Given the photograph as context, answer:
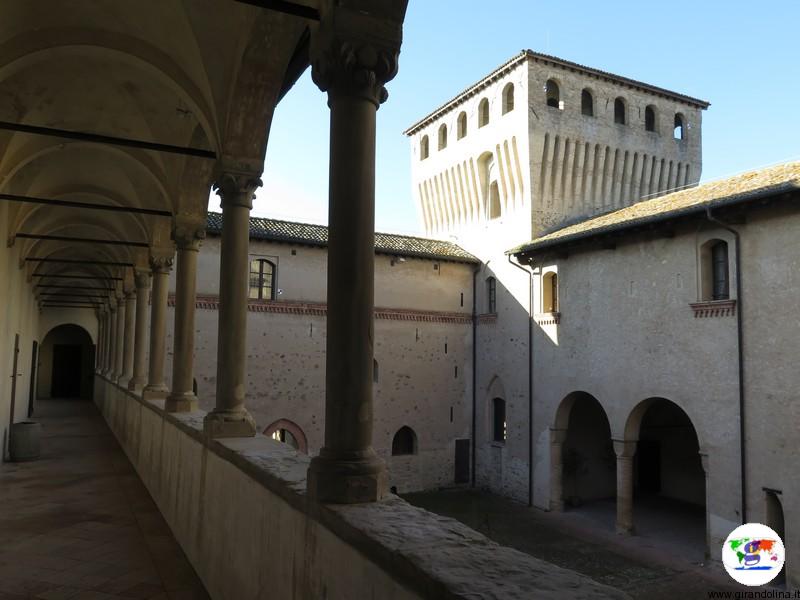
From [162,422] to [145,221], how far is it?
5369mm

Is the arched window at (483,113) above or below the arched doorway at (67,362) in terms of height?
above

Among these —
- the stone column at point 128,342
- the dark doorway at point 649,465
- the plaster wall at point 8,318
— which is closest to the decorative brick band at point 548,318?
the dark doorway at point 649,465

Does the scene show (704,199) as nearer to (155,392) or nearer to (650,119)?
(650,119)

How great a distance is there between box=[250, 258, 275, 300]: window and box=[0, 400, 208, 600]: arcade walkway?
26.1 feet

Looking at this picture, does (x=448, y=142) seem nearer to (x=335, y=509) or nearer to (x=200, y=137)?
(x=200, y=137)

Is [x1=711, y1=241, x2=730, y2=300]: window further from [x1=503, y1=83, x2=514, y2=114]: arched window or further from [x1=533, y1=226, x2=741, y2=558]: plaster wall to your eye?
[x1=503, y1=83, x2=514, y2=114]: arched window

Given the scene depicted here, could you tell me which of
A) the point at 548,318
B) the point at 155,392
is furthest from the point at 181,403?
the point at 548,318

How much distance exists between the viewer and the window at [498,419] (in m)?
21.0

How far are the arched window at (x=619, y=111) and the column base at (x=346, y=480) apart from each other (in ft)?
72.5

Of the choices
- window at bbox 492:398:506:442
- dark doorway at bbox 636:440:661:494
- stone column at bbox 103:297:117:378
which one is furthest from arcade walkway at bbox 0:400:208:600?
dark doorway at bbox 636:440:661:494

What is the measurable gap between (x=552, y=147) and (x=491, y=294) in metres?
5.39

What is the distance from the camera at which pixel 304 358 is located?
19469 millimetres

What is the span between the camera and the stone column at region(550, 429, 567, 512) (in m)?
17.8

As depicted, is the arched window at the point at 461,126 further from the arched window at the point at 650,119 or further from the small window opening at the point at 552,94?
the arched window at the point at 650,119
